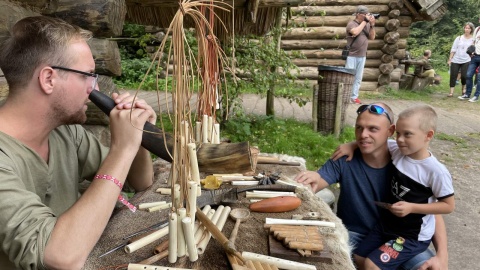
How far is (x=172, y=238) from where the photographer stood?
4.00 ft

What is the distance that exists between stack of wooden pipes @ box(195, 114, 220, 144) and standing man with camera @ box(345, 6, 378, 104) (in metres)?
7.17

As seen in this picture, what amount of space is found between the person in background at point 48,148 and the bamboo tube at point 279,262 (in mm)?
495

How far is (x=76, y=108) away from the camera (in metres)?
1.47

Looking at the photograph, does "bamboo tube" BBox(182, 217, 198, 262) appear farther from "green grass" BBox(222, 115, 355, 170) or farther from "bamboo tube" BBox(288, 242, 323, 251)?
"green grass" BBox(222, 115, 355, 170)

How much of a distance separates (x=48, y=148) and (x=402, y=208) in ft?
5.95

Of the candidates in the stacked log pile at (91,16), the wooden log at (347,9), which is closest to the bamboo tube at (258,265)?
the stacked log pile at (91,16)

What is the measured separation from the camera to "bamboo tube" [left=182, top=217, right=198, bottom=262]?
1.18 m

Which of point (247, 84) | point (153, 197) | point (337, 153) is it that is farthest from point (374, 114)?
point (247, 84)

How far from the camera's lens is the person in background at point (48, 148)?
1142mm

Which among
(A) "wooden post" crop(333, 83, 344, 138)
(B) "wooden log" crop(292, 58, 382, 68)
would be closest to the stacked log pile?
(A) "wooden post" crop(333, 83, 344, 138)

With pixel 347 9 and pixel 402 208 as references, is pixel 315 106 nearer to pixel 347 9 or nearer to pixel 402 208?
pixel 402 208

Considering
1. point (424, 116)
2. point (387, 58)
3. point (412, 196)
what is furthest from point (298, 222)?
point (387, 58)

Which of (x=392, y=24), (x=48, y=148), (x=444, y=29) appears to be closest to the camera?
(x=48, y=148)

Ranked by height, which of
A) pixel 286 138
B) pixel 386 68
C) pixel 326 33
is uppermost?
pixel 326 33
